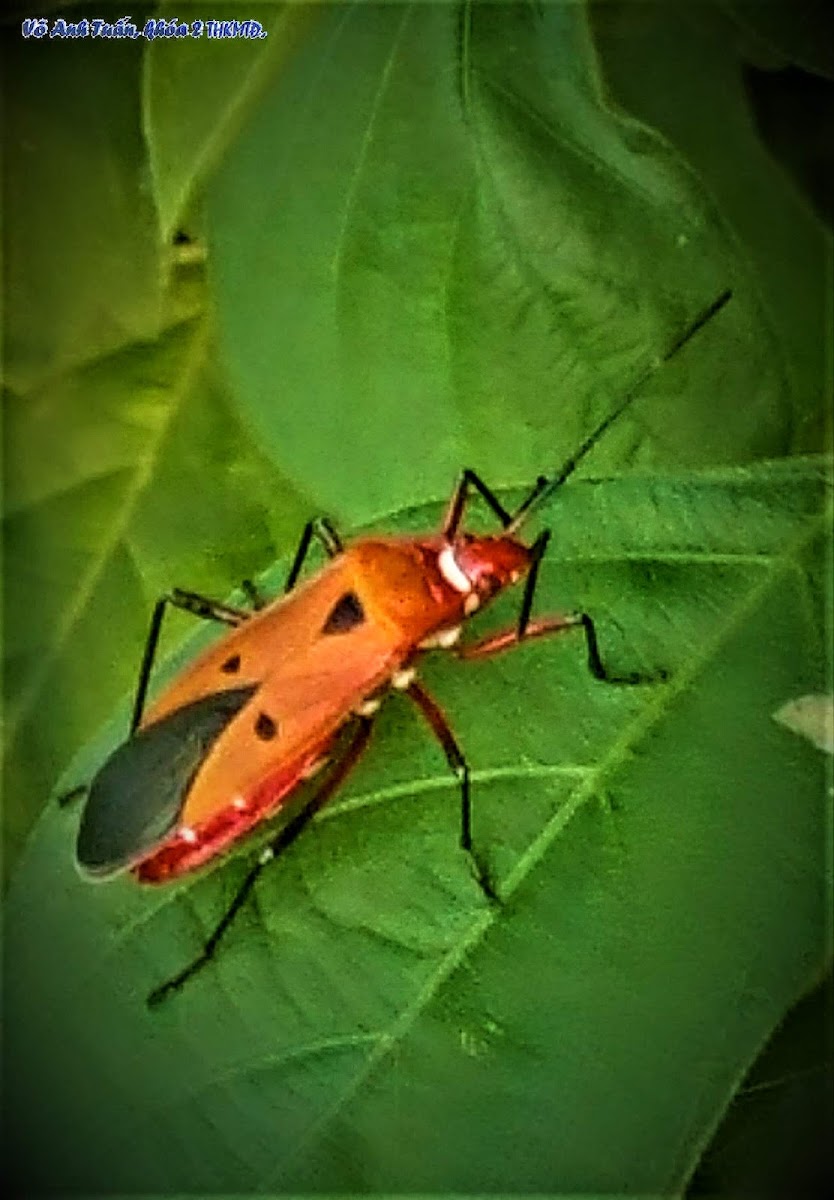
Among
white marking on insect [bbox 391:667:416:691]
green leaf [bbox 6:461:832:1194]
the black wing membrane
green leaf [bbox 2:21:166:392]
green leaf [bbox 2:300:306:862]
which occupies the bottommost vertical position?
green leaf [bbox 6:461:832:1194]

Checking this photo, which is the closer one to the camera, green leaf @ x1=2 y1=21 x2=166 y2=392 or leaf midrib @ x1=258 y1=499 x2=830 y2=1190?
leaf midrib @ x1=258 y1=499 x2=830 y2=1190

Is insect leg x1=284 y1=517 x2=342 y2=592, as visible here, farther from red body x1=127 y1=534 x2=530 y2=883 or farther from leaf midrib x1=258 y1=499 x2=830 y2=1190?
leaf midrib x1=258 y1=499 x2=830 y2=1190

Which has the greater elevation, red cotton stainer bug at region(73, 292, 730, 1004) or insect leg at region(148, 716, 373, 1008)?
red cotton stainer bug at region(73, 292, 730, 1004)

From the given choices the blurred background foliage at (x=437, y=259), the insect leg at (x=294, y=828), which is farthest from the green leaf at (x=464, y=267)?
the insect leg at (x=294, y=828)

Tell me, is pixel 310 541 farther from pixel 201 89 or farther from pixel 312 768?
pixel 201 89

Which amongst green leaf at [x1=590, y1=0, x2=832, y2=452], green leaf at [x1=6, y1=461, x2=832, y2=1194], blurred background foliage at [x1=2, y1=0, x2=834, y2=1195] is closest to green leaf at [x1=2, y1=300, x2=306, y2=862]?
blurred background foliage at [x1=2, y1=0, x2=834, y2=1195]

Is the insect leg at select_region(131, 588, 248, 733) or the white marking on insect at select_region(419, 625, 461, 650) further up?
the insect leg at select_region(131, 588, 248, 733)

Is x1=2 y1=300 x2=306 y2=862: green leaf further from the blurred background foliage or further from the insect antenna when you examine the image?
the insect antenna

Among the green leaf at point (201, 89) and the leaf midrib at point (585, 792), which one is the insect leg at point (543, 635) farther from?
the green leaf at point (201, 89)
